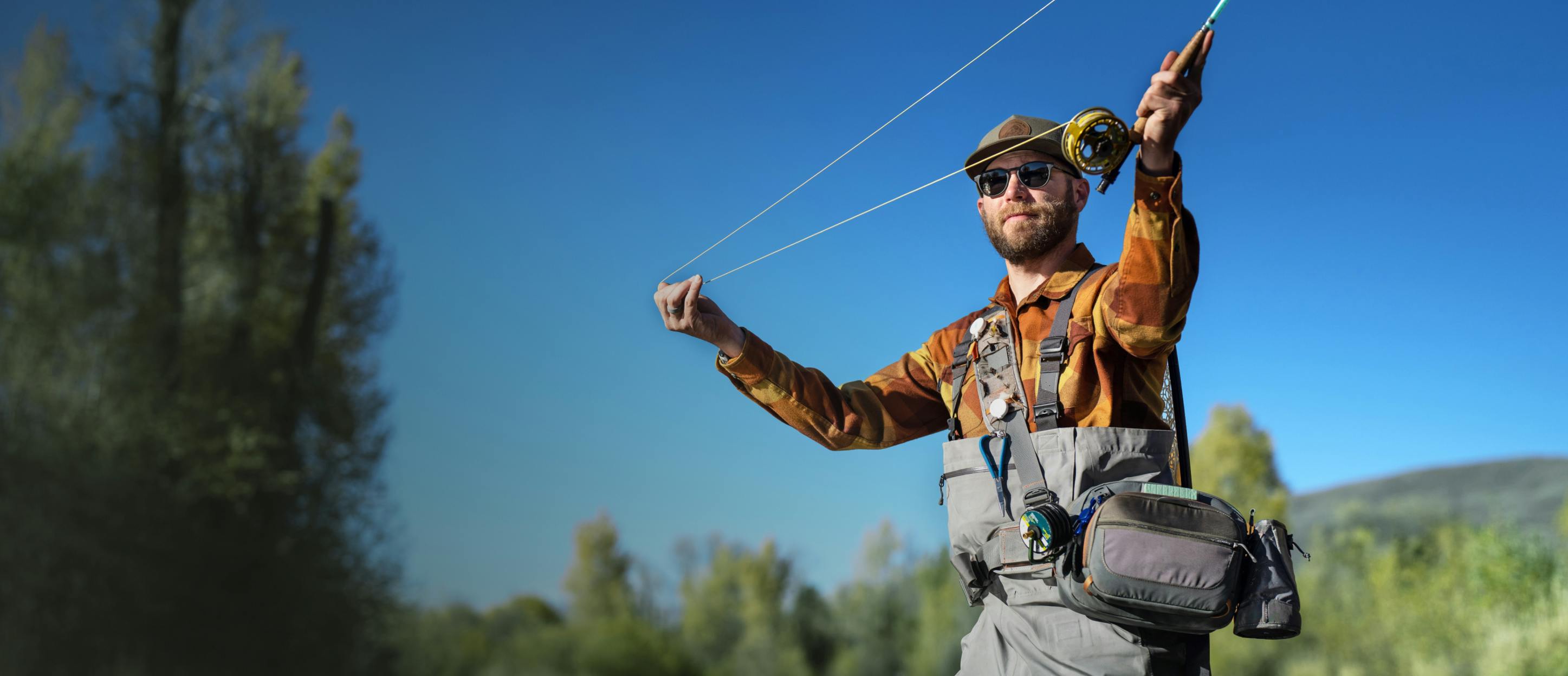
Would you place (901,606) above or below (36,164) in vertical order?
below

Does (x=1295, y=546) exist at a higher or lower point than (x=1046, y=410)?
lower

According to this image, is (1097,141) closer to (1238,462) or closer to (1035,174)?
(1035,174)

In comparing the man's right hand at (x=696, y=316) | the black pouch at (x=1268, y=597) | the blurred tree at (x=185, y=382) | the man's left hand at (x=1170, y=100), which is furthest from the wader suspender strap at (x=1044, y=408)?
the blurred tree at (x=185, y=382)

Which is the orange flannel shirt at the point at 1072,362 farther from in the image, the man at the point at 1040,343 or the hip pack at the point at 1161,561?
the hip pack at the point at 1161,561

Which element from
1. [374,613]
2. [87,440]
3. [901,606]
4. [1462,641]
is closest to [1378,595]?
[1462,641]

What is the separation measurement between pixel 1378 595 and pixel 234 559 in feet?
48.9

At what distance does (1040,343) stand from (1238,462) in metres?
16.0

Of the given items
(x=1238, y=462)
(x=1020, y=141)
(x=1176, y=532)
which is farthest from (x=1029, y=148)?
(x=1238, y=462)

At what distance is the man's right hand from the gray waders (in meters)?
0.70

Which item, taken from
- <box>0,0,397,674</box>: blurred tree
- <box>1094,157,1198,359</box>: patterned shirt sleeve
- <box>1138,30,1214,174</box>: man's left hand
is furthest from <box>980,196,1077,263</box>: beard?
<box>0,0,397,674</box>: blurred tree

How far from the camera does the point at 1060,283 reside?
253 cm

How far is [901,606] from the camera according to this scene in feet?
37.7

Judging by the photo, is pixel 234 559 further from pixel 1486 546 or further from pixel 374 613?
pixel 1486 546

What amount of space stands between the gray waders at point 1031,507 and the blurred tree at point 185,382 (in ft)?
33.7
